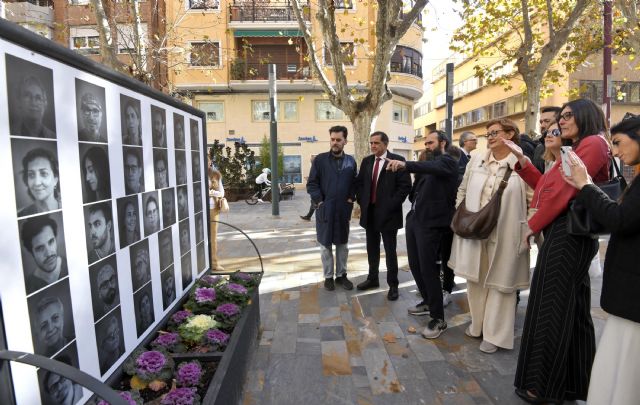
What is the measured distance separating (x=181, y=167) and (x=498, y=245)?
8.79 ft

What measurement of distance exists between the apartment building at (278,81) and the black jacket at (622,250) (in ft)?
82.4

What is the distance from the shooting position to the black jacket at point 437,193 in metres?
3.97

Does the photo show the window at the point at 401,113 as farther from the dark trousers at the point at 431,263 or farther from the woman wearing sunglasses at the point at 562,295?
the woman wearing sunglasses at the point at 562,295

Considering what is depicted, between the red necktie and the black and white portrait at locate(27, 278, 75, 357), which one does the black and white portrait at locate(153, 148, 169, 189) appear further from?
the red necktie

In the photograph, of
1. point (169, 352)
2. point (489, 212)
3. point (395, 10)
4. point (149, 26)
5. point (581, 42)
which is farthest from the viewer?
point (149, 26)

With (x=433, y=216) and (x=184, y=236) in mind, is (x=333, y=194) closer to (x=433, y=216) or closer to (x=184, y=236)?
(x=433, y=216)

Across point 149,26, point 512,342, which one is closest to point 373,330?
point 512,342

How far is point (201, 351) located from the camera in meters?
2.72

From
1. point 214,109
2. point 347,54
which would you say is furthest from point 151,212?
point 214,109

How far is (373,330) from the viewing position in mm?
4188

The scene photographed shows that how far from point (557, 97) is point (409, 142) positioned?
9.93 m

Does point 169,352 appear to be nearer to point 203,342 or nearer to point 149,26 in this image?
point 203,342

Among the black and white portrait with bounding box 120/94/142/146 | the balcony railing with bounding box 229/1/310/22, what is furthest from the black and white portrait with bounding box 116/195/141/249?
the balcony railing with bounding box 229/1/310/22

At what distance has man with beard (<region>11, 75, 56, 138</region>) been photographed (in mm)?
1581
